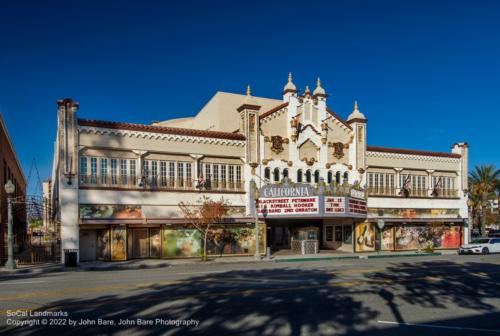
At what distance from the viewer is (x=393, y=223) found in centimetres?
4153

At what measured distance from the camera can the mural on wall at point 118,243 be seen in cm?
3094

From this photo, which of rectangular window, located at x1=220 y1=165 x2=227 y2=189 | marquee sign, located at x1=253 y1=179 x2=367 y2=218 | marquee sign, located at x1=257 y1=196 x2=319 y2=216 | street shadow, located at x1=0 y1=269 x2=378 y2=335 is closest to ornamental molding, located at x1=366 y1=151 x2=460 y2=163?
marquee sign, located at x1=253 y1=179 x2=367 y2=218

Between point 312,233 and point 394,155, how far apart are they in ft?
36.9

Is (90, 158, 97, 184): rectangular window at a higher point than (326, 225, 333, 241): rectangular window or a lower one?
higher

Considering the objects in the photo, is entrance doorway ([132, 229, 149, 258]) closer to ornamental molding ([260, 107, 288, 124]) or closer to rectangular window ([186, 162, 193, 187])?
rectangular window ([186, 162, 193, 187])

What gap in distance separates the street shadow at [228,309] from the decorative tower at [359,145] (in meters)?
24.6

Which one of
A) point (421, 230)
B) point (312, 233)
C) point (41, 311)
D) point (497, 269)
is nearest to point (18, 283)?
point (41, 311)

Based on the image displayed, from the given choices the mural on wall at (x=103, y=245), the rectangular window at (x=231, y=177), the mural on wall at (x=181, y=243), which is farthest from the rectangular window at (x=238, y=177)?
the mural on wall at (x=103, y=245)

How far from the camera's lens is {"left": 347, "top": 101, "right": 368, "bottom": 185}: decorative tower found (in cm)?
4069

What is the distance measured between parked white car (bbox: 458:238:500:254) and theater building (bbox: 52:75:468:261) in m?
5.44

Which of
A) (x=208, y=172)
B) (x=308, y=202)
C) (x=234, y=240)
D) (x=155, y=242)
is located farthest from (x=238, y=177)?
(x=155, y=242)

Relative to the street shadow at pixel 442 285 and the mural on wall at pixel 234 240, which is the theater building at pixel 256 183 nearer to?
the mural on wall at pixel 234 240

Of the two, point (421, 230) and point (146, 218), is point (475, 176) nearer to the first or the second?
point (421, 230)

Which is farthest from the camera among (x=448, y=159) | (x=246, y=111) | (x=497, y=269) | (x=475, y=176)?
(x=475, y=176)
